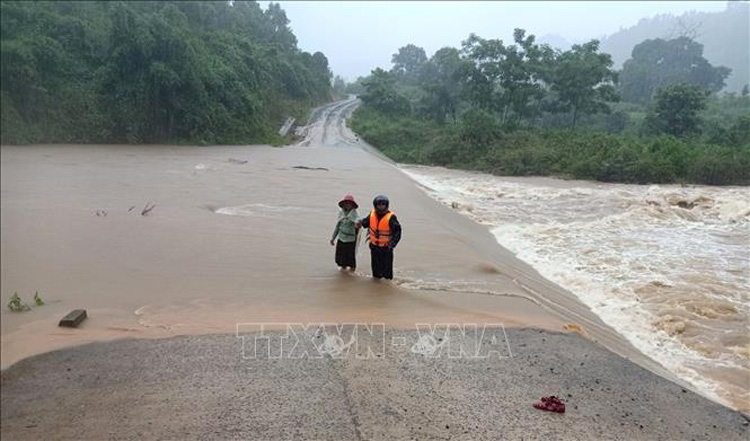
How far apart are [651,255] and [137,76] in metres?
19.5

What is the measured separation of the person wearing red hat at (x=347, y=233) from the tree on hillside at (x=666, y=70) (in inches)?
2067

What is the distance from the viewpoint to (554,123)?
42.5 meters

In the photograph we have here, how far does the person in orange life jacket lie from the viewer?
6.81 m

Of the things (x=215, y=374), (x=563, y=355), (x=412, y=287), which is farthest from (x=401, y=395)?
Answer: (x=412, y=287)

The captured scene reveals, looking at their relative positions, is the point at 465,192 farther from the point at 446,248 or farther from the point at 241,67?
the point at 241,67

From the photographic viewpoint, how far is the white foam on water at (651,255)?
6934mm

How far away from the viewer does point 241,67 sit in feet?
108

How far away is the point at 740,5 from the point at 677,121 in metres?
162

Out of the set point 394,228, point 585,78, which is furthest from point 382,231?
point 585,78

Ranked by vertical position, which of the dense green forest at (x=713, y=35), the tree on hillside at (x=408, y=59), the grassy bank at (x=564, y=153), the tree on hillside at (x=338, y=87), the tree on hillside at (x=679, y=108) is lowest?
the grassy bank at (x=564, y=153)

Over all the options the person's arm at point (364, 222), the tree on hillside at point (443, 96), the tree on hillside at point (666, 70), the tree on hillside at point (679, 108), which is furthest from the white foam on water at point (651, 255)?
the tree on hillside at point (666, 70)

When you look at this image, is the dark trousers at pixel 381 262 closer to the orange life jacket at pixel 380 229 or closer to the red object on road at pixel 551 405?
the orange life jacket at pixel 380 229

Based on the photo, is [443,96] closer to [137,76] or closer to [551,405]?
[137,76]

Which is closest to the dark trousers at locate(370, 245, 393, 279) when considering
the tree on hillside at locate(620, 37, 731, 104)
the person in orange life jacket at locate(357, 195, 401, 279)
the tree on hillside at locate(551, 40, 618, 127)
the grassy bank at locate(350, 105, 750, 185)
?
the person in orange life jacket at locate(357, 195, 401, 279)
